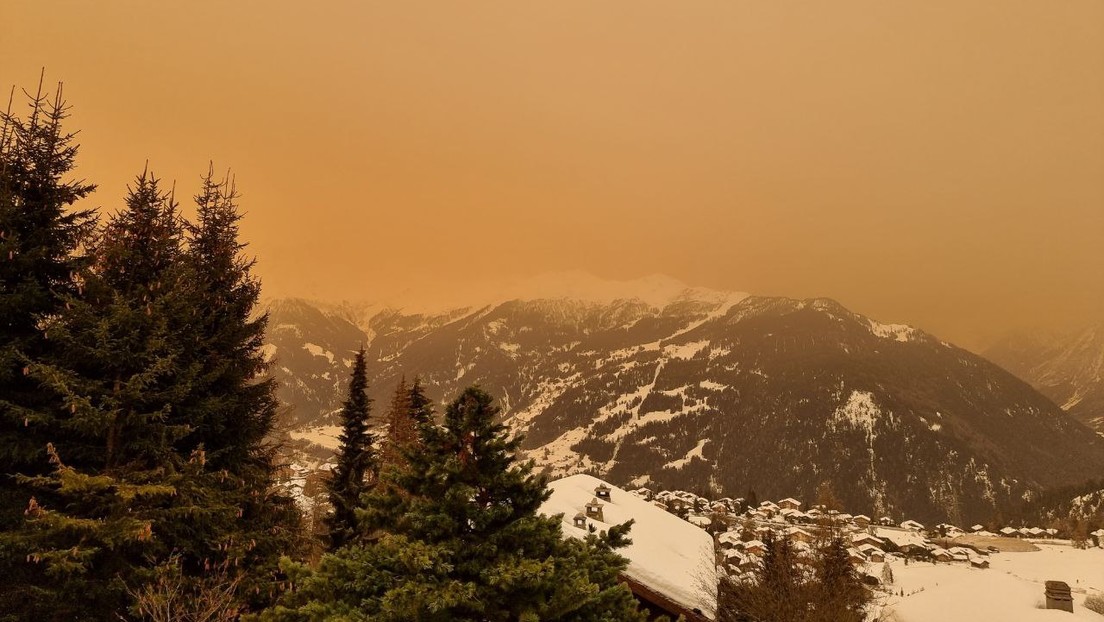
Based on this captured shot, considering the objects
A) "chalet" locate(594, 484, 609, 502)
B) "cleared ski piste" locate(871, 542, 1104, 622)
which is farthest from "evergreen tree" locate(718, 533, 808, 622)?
"chalet" locate(594, 484, 609, 502)

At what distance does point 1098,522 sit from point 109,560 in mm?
185266

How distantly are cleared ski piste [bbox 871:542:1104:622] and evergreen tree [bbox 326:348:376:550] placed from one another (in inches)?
1417

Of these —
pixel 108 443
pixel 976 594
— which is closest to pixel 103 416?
pixel 108 443

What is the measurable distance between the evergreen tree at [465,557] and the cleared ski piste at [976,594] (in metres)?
39.1

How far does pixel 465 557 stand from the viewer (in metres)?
7.93

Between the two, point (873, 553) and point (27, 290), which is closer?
point (27, 290)

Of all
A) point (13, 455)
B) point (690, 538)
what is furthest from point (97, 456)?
point (690, 538)

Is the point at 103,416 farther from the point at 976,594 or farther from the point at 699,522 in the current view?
the point at 699,522

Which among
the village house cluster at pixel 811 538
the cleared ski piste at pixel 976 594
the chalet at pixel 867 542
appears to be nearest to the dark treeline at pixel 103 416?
the village house cluster at pixel 811 538

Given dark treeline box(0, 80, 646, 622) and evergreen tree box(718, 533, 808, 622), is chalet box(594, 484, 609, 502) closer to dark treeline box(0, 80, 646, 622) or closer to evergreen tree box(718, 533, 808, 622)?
evergreen tree box(718, 533, 808, 622)

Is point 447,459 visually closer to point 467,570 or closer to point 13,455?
point 467,570

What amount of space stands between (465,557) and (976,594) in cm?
5257

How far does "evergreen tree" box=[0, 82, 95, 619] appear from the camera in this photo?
1057 cm

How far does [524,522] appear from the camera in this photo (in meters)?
8.17
